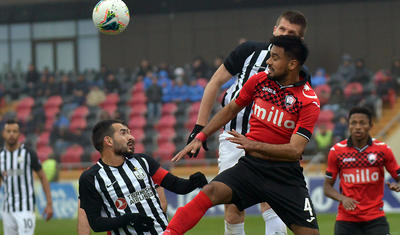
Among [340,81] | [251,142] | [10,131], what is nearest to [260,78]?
Answer: [251,142]

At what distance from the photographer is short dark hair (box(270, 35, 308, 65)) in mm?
5262

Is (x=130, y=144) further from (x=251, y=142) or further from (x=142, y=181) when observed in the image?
(x=251, y=142)

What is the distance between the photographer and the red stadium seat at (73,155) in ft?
66.9

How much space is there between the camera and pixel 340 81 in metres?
21.2

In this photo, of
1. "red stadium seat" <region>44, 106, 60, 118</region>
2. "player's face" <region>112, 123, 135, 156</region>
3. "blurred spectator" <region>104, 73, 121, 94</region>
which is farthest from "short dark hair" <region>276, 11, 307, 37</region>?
"red stadium seat" <region>44, 106, 60, 118</region>

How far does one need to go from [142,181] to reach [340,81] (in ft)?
53.3

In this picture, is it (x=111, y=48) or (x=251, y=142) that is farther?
(x=111, y=48)

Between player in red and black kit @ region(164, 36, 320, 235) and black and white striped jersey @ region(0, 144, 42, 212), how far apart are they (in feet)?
16.6

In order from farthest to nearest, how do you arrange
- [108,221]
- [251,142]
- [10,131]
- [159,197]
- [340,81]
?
[340,81]
[10,131]
[159,197]
[108,221]
[251,142]

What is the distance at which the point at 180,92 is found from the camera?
22359mm

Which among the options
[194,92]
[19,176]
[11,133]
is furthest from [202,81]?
[11,133]

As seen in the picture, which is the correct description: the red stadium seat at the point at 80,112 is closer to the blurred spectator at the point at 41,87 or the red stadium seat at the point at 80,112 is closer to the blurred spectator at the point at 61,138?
the blurred spectator at the point at 61,138

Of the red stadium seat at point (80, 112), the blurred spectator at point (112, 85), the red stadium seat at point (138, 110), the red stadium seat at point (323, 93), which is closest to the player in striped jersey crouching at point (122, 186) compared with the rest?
the red stadium seat at point (323, 93)

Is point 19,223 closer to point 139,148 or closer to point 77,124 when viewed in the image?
point 139,148
